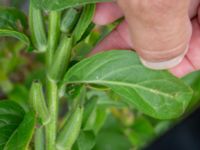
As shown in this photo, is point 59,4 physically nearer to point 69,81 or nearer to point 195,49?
point 69,81

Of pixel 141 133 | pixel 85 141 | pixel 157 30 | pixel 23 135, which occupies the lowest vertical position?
pixel 141 133

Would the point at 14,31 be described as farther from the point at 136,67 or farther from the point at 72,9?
the point at 136,67

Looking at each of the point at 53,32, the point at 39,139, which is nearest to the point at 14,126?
the point at 39,139

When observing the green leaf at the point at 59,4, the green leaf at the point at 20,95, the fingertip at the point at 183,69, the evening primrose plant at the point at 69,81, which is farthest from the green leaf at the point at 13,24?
the green leaf at the point at 20,95

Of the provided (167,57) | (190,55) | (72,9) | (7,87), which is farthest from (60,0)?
(7,87)

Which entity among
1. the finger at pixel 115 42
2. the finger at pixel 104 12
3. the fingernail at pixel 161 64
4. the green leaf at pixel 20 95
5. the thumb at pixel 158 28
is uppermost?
the thumb at pixel 158 28

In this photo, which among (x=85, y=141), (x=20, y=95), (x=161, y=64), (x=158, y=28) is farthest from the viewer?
(x=20, y=95)

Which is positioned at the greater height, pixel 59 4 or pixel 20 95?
pixel 59 4

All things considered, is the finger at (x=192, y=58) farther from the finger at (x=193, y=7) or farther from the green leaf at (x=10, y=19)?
the green leaf at (x=10, y=19)
